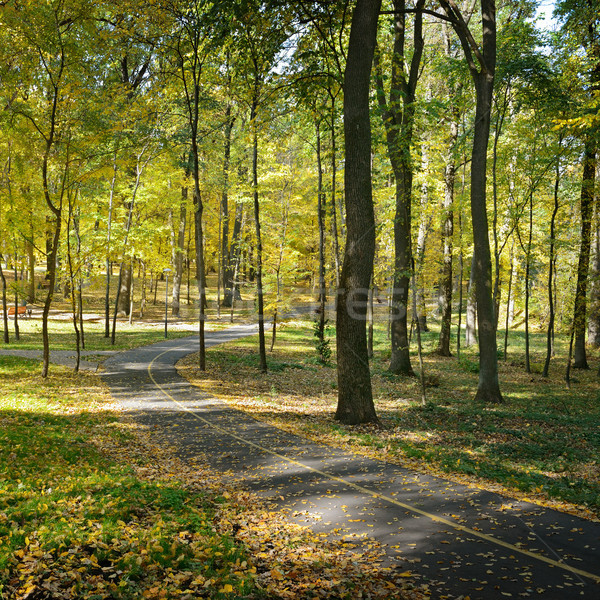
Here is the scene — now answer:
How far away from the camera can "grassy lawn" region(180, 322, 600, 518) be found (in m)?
7.40

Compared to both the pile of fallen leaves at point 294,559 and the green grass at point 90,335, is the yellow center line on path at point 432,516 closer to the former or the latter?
the pile of fallen leaves at point 294,559

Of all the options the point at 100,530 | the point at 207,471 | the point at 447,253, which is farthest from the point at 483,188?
the point at 100,530

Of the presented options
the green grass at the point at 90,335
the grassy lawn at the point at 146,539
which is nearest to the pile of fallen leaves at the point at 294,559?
the grassy lawn at the point at 146,539

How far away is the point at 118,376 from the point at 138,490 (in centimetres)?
1061

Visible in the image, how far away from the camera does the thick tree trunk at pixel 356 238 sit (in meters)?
9.52

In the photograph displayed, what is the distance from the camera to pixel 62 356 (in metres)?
18.7

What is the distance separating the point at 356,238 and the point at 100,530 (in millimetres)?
7129

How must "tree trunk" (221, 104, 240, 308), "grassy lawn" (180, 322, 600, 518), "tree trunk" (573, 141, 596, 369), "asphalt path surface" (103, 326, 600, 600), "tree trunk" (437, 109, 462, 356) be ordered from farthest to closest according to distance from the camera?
"tree trunk" (221, 104, 240, 308) → "tree trunk" (437, 109, 462, 356) → "tree trunk" (573, 141, 596, 369) → "grassy lawn" (180, 322, 600, 518) → "asphalt path surface" (103, 326, 600, 600)

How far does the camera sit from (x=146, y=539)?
459cm

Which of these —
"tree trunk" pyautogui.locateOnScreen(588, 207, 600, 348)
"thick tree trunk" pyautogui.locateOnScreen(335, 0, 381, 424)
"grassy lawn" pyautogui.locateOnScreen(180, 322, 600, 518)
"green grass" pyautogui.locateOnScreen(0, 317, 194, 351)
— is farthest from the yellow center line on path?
"tree trunk" pyautogui.locateOnScreen(588, 207, 600, 348)

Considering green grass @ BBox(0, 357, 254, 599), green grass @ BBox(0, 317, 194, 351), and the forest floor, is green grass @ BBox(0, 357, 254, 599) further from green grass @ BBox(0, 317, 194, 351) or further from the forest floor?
green grass @ BBox(0, 317, 194, 351)

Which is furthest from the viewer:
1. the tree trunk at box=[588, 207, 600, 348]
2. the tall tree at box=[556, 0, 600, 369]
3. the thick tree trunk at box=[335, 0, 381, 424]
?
the tree trunk at box=[588, 207, 600, 348]

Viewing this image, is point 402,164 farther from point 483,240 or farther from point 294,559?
point 294,559

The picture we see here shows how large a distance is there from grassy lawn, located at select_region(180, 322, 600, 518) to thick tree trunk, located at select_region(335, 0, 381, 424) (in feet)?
3.01
